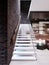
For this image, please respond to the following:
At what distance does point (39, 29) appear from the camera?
53.5 feet

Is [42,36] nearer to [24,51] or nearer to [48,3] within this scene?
[48,3]

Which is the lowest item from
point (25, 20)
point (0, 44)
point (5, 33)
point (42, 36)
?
point (42, 36)

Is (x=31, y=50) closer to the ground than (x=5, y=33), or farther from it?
→ closer to the ground

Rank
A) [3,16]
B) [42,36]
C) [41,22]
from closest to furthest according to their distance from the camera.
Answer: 1. [3,16]
2. [42,36]
3. [41,22]

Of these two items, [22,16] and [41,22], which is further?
[41,22]

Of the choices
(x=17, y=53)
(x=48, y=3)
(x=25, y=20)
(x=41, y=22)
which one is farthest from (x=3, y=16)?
(x=41, y=22)

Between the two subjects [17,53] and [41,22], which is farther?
[41,22]

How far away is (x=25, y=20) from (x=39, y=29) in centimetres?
375

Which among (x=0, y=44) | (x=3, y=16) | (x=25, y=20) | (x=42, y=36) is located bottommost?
(x=42, y=36)

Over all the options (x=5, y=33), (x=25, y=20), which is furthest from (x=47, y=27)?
(x=5, y=33)

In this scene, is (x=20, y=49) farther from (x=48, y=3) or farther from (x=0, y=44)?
(x=48, y=3)

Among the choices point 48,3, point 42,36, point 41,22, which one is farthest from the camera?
point 41,22

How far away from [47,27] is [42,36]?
2.56 m

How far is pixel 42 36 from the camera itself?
1444 cm
